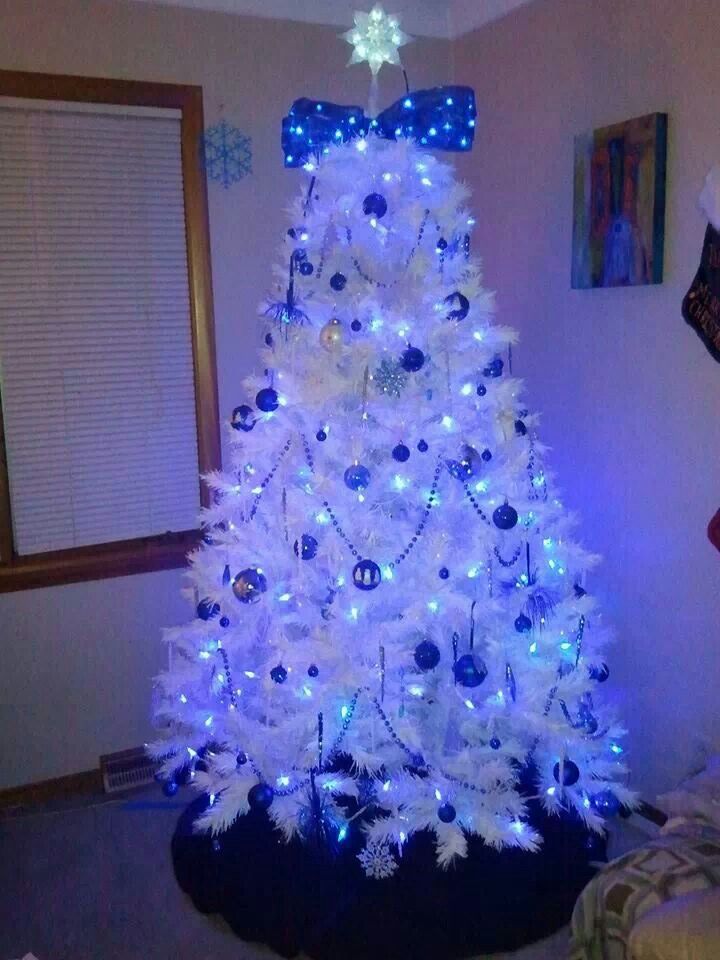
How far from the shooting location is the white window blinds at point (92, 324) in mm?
2672

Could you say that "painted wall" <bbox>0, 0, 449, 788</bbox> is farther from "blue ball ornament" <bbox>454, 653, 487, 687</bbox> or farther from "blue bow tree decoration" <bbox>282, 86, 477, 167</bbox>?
"blue ball ornament" <bbox>454, 653, 487, 687</bbox>

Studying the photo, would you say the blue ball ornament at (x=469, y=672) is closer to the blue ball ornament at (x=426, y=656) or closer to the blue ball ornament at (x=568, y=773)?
the blue ball ornament at (x=426, y=656)

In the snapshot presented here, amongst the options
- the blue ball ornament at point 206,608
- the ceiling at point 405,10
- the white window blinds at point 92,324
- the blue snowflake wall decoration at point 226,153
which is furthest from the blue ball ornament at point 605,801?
the ceiling at point 405,10

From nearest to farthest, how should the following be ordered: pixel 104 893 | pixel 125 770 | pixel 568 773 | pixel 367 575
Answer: pixel 367 575, pixel 568 773, pixel 104 893, pixel 125 770

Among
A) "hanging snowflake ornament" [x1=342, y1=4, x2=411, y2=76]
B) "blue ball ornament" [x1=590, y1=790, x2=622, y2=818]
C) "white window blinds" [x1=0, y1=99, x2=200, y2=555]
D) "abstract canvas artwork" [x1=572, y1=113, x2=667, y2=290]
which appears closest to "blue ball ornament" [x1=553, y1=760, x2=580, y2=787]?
"blue ball ornament" [x1=590, y1=790, x2=622, y2=818]

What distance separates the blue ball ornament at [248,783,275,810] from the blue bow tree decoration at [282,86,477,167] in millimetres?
1561

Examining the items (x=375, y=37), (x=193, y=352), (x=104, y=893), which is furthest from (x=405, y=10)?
(x=104, y=893)

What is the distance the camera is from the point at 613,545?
2654 millimetres

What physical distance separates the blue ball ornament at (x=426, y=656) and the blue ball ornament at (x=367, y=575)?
19 cm

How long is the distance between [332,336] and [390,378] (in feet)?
0.58

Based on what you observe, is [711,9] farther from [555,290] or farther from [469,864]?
[469,864]

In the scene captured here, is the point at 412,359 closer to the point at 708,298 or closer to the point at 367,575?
the point at 367,575

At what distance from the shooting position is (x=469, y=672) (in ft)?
6.46

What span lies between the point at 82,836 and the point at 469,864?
4.25 feet
